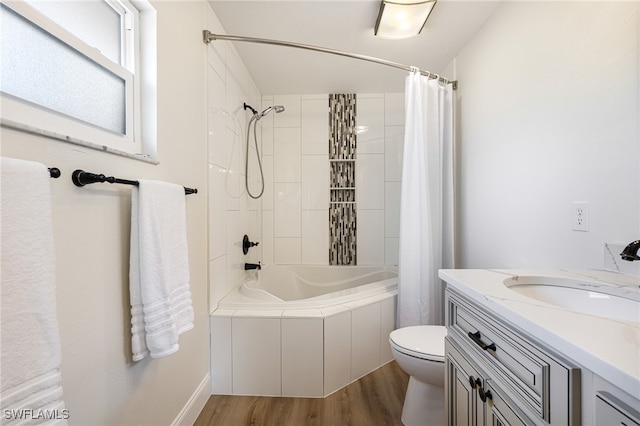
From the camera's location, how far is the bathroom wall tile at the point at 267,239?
2.96 metres

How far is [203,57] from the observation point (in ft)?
5.20

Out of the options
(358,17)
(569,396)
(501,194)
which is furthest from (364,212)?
(569,396)

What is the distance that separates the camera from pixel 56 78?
2.68ft

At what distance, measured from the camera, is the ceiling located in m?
1.66

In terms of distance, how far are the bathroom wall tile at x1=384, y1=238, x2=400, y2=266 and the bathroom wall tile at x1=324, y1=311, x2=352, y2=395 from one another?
1.29 meters

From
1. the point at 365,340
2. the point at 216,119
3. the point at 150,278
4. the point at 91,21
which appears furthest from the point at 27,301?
the point at 365,340

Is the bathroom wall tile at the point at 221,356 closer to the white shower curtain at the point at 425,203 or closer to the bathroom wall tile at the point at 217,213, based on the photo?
the bathroom wall tile at the point at 217,213

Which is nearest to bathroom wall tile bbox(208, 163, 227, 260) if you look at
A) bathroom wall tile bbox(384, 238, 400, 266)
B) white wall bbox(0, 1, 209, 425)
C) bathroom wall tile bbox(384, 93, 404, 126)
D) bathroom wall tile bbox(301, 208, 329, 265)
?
white wall bbox(0, 1, 209, 425)

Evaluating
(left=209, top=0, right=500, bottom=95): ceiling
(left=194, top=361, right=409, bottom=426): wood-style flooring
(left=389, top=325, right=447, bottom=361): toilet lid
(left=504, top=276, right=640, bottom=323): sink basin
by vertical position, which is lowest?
(left=194, top=361, right=409, bottom=426): wood-style flooring

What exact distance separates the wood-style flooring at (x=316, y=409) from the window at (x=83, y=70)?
137cm

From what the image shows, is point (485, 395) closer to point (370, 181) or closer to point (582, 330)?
point (582, 330)

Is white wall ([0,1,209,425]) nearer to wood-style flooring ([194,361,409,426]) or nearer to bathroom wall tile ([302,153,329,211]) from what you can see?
wood-style flooring ([194,361,409,426])

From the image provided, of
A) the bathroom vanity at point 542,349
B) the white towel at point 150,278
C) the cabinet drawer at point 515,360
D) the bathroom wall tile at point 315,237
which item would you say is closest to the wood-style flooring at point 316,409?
the bathroom vanity at point 542,349

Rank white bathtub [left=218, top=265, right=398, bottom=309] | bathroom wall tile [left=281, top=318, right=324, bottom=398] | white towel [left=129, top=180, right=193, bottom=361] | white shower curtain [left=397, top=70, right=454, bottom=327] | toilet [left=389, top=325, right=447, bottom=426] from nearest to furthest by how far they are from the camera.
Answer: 1. white towel [left=129, top=180, right=193, bottom=361]
2. toilet [left=389, top=325, right=447, bottom=426]
3. bathroom wall tile [left=281, top=318, right=324, bottom=398]
4. white shower curtain [left=397, top=70, right=454, bottom=327]
5. white bathtub [left=218, top=265, right=398, bottom=309]
